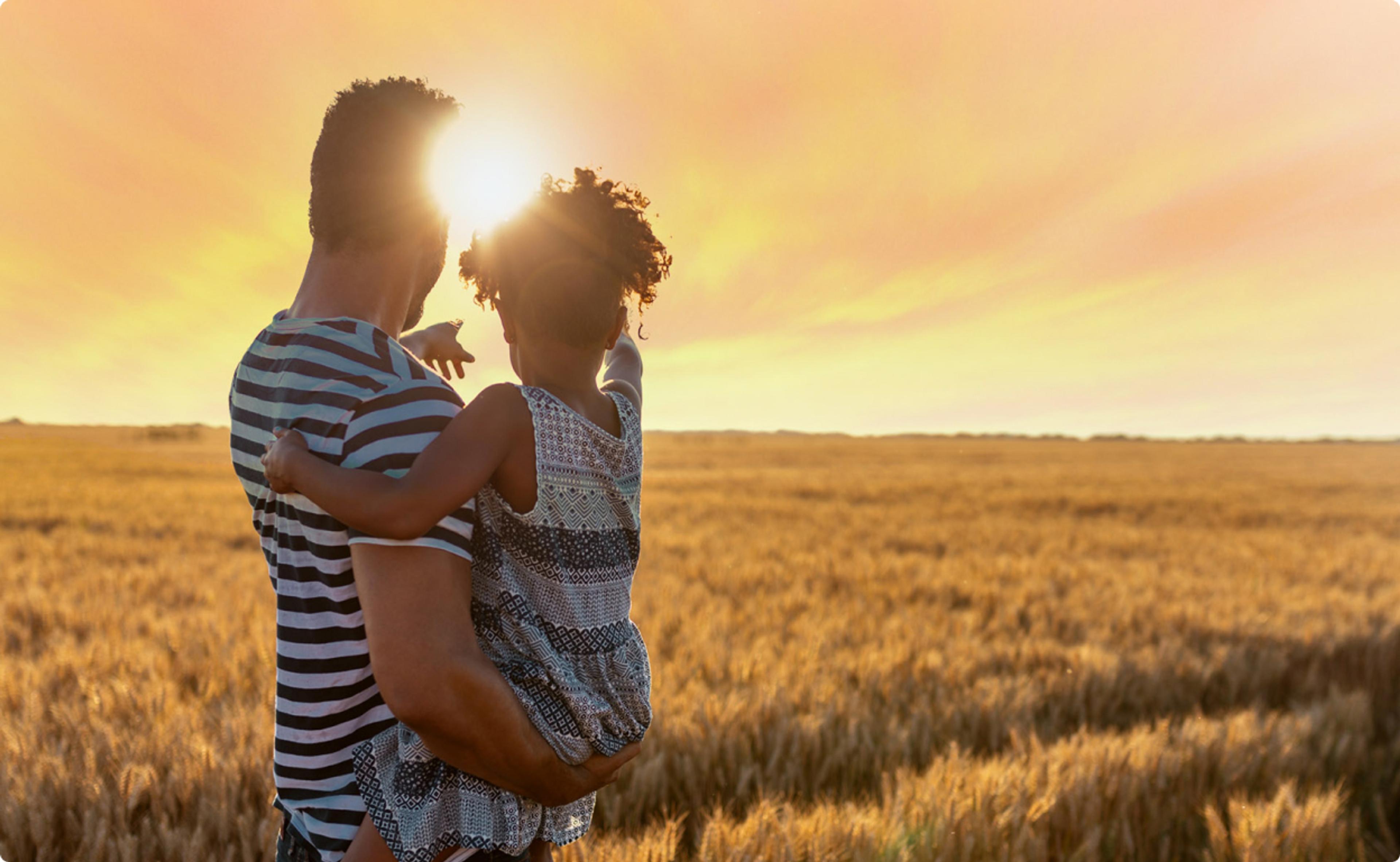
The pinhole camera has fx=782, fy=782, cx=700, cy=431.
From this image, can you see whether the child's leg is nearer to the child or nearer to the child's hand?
the child

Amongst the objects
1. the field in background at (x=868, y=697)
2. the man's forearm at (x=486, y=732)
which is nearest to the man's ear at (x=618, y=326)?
the man's forearm at (x=486, y=732)

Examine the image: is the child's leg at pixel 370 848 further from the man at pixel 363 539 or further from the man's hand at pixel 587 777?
the man's hand at pixel 587 777

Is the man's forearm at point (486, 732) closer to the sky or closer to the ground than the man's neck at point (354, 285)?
closer to the ground

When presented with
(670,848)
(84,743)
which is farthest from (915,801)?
(84,743)

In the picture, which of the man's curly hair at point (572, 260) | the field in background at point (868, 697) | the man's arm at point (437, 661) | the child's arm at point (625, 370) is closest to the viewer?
the man's arm at point (437, 661)

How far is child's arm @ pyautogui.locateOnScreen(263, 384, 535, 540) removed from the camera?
3.76ft

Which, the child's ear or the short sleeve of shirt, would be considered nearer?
Answer: the short sleeve of shirt

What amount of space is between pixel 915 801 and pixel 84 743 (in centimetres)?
331

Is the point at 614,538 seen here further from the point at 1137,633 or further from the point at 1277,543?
the point at 1277,543

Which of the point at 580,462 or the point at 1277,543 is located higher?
the point at 580,462

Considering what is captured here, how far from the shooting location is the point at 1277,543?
11.7 m

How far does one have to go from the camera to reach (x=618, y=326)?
1681mm

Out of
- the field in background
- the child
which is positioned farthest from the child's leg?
the field in background

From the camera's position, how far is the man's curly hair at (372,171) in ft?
4.53
